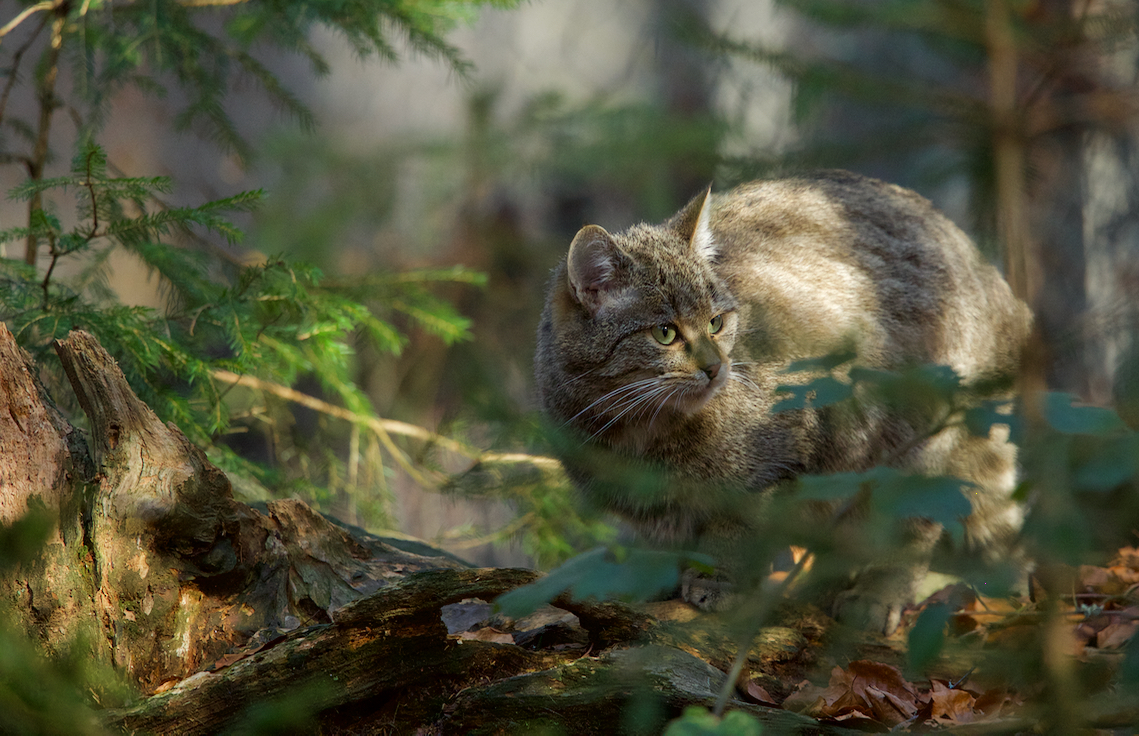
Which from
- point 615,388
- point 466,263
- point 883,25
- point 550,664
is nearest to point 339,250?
point 466,263

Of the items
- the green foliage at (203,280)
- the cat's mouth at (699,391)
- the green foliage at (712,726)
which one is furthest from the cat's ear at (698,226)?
the green foliage at (712,726)

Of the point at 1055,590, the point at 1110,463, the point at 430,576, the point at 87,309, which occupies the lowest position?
the point at 430,576

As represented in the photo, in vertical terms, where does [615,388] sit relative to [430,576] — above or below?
above

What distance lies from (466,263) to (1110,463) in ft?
14.6

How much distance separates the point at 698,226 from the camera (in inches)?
110

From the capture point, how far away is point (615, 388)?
266 cm

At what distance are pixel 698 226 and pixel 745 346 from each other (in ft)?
2.01

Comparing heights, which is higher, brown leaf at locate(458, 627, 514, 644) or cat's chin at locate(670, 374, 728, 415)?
cat's chin at locate(670, 374, 728, 415)

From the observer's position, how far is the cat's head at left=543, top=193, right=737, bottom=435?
2514 millimetres

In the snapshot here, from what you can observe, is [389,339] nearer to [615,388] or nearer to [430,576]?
[615,388]

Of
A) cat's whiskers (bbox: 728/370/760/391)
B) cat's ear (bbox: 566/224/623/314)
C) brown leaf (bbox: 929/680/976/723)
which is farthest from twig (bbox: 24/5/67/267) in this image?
brown leaf (bbox: 929/680/976/723)

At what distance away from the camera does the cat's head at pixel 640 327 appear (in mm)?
2514

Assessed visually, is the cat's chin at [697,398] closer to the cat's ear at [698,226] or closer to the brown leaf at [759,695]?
the cat's ear at [698,226]

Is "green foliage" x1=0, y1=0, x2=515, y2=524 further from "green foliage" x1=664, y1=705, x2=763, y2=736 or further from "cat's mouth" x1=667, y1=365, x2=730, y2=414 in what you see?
"green foliage" x1=664, y1=705, x2=763, y2=736
